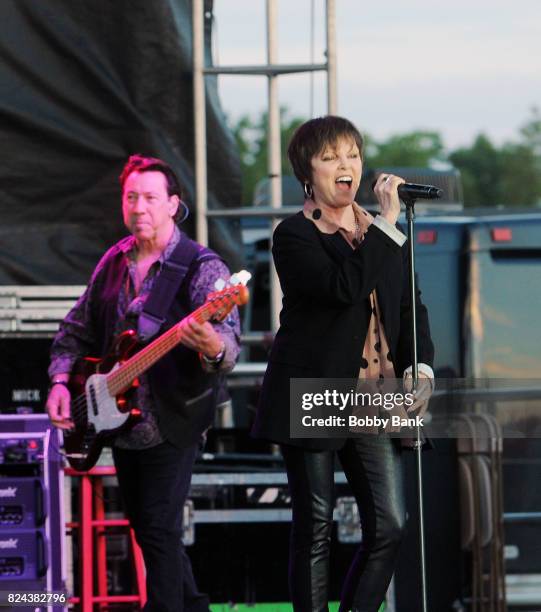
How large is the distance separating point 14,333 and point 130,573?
4.23ft

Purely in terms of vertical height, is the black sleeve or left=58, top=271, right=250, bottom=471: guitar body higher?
the black sleeve

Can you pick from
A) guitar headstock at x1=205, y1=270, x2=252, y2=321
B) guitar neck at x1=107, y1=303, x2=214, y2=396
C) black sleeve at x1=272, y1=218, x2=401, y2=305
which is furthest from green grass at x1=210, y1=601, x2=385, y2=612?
black sleeve at x1=272, y1=218, x2=401, y2=305

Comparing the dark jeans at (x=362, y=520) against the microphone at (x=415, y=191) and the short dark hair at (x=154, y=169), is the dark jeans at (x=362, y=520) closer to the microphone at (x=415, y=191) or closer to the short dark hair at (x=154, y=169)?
the microphone at (x=415, y=191)

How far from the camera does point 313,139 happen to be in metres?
4.70

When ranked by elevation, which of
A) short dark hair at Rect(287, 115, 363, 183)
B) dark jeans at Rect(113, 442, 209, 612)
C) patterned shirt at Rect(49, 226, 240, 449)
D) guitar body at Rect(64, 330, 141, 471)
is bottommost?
dark jeans at Rect(113, 442, 209, 612)

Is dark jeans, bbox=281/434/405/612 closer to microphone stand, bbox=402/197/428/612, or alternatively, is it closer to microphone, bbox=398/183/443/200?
microphone stand, bbox=402/197/428/612

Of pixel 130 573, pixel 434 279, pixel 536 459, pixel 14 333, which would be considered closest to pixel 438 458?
pixel 536 459

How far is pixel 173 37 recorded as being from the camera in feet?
22.9

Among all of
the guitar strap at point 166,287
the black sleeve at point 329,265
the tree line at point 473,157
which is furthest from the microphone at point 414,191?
the tree line at point 473,157

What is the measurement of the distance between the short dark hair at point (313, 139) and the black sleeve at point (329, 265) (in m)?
0.20

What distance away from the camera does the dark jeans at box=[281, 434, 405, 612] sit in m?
4.56

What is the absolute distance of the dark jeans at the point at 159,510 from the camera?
17.6ft

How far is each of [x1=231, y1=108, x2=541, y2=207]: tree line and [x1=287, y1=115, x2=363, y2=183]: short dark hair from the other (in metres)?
62.6

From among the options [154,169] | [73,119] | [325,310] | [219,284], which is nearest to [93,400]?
[219,284]
